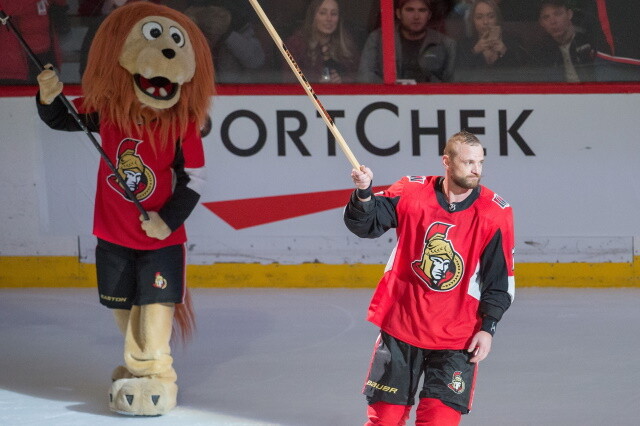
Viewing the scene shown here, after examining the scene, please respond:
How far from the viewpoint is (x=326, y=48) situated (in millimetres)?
5898

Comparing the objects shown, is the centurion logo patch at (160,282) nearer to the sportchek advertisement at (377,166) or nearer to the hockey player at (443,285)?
the hockey player at (443,285)

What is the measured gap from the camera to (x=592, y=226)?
5.88 meters

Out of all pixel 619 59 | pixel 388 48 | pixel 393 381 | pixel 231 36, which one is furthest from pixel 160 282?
pixel 619 59

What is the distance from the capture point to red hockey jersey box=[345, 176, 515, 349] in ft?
10.5

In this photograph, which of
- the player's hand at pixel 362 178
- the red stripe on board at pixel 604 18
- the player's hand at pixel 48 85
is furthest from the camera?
the red stripe on board at pixel 604 18

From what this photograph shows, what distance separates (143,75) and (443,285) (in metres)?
1.44

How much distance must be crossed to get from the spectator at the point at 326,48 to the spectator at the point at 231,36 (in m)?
0.18

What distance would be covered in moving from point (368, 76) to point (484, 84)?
1.88 feet

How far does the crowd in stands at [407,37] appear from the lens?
5812 mm

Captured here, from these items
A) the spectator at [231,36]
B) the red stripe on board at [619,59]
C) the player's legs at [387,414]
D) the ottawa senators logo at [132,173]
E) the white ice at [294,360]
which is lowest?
the white ice at [294,360]

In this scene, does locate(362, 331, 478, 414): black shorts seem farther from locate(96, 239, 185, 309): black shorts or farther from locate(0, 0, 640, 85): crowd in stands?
locate(0, 0, 640, 85): crowd in stands

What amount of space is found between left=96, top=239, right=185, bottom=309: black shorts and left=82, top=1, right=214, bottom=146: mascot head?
41 cm

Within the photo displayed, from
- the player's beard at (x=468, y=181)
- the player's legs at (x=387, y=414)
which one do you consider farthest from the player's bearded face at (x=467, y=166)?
the player's legs at (x=387, y=414)

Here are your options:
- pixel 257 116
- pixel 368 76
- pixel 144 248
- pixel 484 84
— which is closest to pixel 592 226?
pixel 484 84
